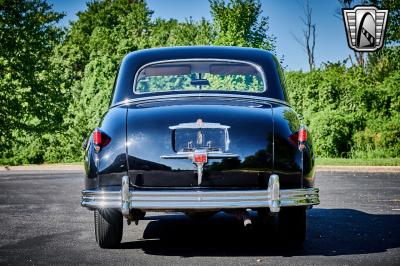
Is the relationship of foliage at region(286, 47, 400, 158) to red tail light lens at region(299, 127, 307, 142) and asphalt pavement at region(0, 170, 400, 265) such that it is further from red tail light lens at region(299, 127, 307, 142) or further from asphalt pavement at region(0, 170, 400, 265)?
red tail light lens at region(299, 127, 307, 142)

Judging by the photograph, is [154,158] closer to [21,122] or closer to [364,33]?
[21,122]

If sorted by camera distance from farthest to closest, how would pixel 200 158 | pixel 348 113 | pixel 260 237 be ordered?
pixel 348 113, pixel 260 237, pixel 200 158

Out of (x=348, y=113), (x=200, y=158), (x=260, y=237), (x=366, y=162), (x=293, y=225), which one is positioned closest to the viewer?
(x=200, y=158)

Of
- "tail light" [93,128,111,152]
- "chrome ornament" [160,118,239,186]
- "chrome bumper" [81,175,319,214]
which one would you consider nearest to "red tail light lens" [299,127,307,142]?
"chrome bumper" [81,175,319,214]

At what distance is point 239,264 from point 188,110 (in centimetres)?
136

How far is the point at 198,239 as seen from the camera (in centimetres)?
670

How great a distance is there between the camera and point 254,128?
5.48 meters

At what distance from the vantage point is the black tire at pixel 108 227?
582cm

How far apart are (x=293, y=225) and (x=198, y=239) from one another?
1116 mm

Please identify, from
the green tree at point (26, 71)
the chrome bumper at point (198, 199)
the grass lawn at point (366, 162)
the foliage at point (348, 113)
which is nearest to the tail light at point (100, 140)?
the chrome bumper at point (198, 199)

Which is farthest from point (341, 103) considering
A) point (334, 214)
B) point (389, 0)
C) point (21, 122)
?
point (334, 214)

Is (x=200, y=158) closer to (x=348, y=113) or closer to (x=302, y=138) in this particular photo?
(x=302, y=138)

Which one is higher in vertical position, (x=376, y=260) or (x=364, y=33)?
(x=364, y=33)

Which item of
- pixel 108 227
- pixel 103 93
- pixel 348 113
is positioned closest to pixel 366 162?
pixel 348 113
